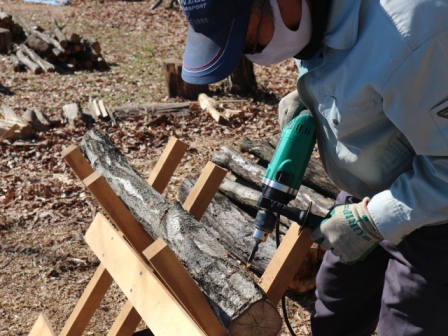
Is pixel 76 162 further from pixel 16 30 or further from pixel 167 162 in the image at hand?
pixel 16 30

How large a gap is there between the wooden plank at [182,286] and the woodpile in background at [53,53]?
8124mm

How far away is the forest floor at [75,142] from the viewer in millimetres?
4145

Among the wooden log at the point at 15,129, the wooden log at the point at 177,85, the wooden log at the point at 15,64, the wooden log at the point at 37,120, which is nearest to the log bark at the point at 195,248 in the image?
the wooden log at the point at 15,129

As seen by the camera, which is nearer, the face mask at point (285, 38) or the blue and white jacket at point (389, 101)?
the blue and white jacket at point (389, 101)

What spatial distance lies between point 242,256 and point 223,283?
1.97 metres

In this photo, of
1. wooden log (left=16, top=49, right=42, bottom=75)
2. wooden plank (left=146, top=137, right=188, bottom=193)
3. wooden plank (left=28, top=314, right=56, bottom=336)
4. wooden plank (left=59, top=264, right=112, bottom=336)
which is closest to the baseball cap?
wooden plank (left=146, top=137, right=188, bottom=193)

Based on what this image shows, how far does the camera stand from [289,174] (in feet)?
8.03

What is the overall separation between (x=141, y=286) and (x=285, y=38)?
108 centimetres

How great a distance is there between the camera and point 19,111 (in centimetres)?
776

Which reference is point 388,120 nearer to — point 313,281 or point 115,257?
point 115,257

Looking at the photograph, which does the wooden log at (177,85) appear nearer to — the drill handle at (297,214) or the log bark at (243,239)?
the log bark at (243,239)

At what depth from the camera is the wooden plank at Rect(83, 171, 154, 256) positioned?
2.82m

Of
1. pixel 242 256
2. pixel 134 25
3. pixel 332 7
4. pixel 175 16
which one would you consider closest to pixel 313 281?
pixel 242 256

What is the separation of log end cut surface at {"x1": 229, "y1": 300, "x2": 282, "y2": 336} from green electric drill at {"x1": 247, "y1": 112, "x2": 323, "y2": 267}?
429 mm
